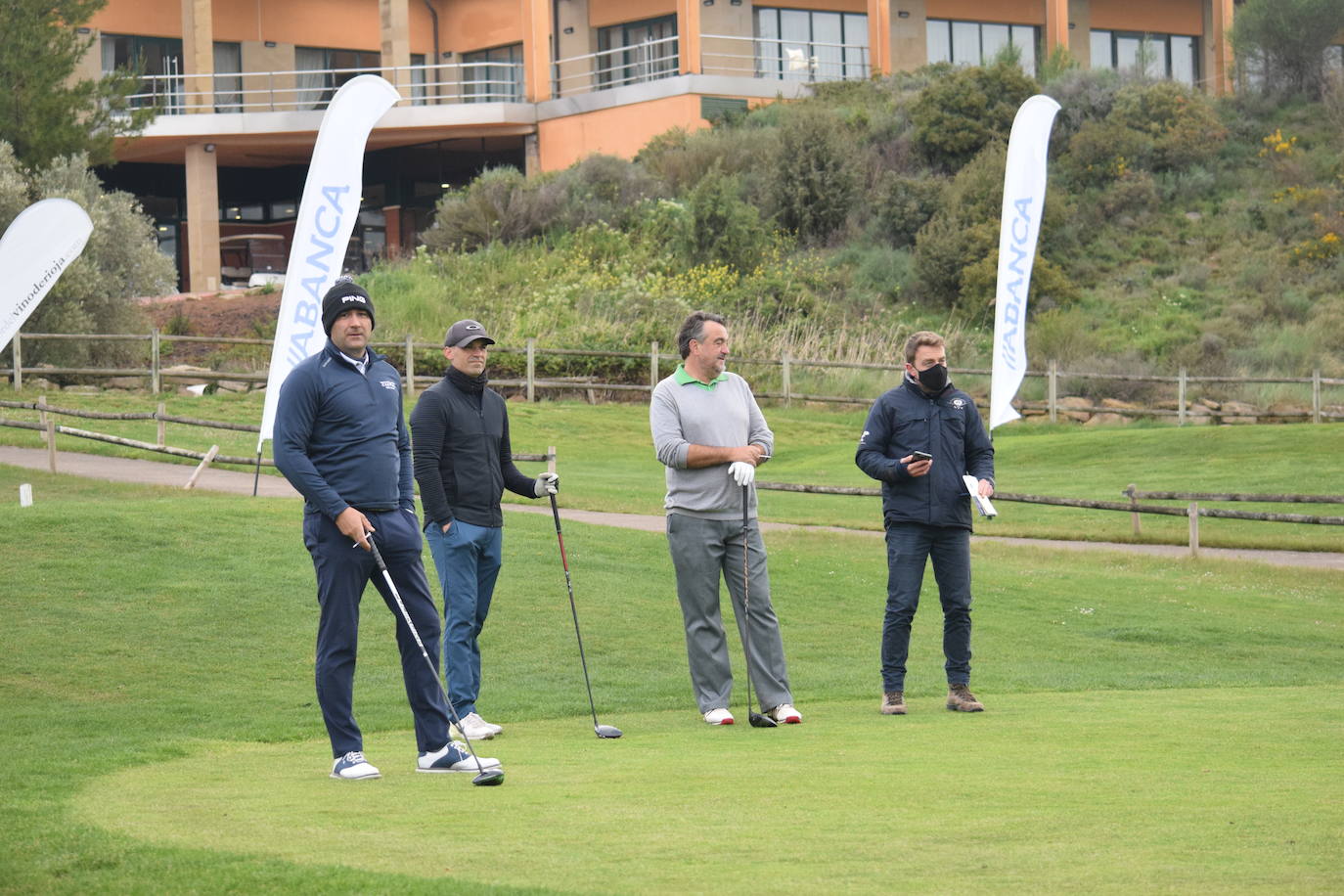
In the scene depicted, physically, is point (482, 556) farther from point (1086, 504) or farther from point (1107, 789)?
point (1086, 504)

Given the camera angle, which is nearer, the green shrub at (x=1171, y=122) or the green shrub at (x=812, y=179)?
the green shrub at (x=812, y=179)

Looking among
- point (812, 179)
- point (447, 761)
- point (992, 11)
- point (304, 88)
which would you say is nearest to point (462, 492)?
point (447, 761)

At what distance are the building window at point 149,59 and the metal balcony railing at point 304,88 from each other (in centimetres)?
6

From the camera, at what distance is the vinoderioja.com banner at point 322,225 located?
1792 centimetres

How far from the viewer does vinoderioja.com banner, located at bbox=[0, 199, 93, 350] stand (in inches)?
705

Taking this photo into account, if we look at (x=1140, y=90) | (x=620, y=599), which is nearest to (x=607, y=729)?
(x=620, y=599)

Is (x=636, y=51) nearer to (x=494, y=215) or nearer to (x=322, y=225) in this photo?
(x=494, y=215)

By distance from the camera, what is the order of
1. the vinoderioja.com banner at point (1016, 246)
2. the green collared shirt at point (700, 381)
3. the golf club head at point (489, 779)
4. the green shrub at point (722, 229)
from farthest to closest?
the green shrub at point (722, 229)
the vinoderioja.com banner at point (1016, 246)
the green collared shirt at point (700, 381)
the golf club head at point (489, 779)

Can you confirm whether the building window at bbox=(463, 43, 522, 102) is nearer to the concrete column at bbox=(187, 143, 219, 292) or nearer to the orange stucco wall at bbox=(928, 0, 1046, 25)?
the concrete column at bbox=(187, 143, 219, 292)

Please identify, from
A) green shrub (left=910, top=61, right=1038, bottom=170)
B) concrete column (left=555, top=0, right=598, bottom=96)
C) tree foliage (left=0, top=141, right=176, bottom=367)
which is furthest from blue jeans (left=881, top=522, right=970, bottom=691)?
concrete column (left=555, top=0, right=598, bottom=96)

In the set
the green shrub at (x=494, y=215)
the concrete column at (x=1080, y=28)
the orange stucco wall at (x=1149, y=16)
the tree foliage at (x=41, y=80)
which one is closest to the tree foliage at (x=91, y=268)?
the tree foliage at (x=41, y=80)

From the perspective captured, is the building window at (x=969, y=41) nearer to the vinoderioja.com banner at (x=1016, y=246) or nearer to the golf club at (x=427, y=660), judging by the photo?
the vinoderioja.com banner at (x=1016, y=246)

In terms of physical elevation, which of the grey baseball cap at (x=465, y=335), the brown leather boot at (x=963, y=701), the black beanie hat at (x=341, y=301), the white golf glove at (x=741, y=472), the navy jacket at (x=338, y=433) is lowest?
the brown leather boot at (x=963, y=701)

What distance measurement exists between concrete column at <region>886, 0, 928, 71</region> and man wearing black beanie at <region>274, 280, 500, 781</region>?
1999 inches
